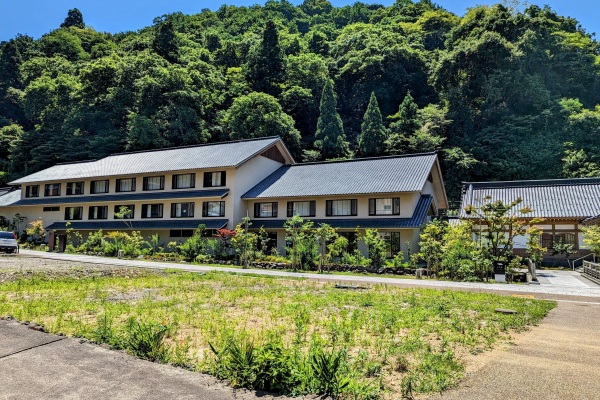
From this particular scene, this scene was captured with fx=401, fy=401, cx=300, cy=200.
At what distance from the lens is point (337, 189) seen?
3056cm

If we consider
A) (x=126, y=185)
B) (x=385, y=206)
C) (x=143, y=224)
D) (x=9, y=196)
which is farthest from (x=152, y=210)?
(x=9, y=196)

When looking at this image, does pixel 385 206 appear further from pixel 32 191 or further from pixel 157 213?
pixel 32 191

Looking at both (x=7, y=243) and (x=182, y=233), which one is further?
(x=182, y=233)

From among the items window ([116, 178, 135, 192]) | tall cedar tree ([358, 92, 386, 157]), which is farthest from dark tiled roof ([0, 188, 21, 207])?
tall cedar tree ([358, 92, 386, 157])

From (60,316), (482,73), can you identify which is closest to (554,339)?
(60,316)

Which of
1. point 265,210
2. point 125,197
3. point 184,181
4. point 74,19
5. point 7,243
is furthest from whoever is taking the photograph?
point 74,19

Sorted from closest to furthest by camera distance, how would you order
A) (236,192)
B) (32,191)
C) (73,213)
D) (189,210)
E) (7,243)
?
(7,243), (236,192), (189,210), (73,213), (32,191)

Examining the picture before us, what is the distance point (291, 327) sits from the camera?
25.3 ft

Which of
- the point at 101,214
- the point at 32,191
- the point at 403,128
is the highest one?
the point at 403,128

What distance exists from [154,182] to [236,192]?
931cm

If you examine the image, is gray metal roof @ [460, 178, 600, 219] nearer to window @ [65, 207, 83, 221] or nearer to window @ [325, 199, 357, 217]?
window @ [325, 199, 357, 217]

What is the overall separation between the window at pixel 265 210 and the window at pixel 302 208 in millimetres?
1510

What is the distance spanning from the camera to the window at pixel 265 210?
109 feet

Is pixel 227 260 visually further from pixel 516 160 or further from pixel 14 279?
pixel 516 160
